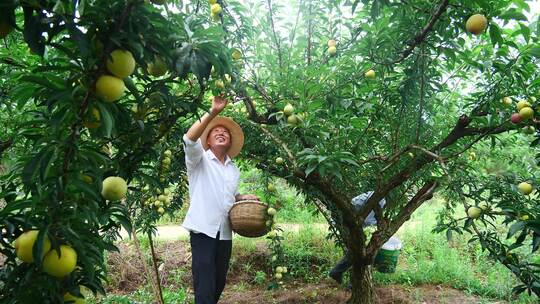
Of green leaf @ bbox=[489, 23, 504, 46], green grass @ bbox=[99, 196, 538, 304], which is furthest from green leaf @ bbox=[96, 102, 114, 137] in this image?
green grass @ bbox=[99, 196, 538, 304]

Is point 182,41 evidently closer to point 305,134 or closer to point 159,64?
point 159,64

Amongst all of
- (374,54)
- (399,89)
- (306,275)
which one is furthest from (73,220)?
(306,275)

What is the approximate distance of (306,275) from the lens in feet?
16.7

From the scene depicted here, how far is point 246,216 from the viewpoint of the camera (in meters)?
2.66

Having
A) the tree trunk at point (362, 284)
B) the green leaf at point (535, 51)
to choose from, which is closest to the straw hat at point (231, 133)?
the tree trunk at point (362, 284)

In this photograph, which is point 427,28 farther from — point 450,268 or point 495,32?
point 450,268

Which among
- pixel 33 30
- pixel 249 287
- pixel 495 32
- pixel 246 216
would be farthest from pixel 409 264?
pixel 33 30

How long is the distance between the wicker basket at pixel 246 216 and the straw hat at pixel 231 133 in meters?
0.40

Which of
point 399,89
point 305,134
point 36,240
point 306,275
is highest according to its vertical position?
point 399,89

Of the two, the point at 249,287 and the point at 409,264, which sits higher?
the point at 409,264

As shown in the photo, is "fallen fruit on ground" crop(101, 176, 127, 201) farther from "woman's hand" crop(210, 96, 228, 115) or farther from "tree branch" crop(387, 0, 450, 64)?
"tree branch" crop(387, 0, 450, 64)

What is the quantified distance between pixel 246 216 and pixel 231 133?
582 mm

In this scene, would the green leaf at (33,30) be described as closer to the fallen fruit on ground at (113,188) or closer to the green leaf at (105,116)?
the green leaf at (105,116)

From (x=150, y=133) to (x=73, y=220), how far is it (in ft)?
1.30
